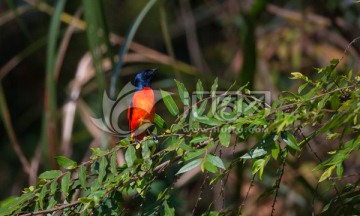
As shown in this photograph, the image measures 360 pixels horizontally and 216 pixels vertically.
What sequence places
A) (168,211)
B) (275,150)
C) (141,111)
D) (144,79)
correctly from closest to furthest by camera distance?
(275,150) < (168,211) < (141,111) < (144,79)

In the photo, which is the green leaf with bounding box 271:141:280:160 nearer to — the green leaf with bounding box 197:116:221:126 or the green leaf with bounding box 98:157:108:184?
the green leaf with bounding box 197:116:221:126

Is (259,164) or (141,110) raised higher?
(141,110)

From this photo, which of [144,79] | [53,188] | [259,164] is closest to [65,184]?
[53,188]

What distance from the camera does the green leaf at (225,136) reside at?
1.20 meters

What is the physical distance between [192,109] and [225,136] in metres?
0.16

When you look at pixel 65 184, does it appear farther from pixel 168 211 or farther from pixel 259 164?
pixel 259 164

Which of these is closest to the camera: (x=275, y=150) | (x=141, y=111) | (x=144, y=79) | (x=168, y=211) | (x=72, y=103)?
(x=275, y=150)

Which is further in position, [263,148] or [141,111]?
[141,111]

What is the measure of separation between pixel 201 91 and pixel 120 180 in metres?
0.26

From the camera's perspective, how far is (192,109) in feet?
4.47

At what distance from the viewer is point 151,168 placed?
4.26ft

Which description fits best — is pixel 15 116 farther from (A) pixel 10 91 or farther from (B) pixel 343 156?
(B) pixel 343 156

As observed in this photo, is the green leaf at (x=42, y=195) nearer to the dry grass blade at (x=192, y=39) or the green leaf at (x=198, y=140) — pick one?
the green leaf at (x=198, y=140)

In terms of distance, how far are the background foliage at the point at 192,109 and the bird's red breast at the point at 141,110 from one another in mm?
89
